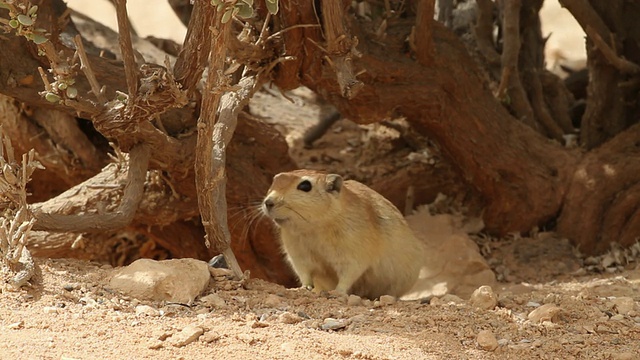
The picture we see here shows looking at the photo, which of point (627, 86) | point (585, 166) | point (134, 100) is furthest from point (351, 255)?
point (627, 86)

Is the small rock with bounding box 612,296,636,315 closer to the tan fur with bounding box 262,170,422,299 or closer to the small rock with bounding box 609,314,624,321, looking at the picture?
the small rock with bounding box 609,314,624,321

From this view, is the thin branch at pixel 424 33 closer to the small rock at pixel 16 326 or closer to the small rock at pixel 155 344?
the small rock at pixel 155 344

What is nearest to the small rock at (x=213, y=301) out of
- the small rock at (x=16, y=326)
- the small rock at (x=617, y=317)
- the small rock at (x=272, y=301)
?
the small rock at (x=272, y=301)

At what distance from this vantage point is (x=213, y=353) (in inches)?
137

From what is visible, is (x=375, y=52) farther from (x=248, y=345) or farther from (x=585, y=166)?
(x=248, y=345)

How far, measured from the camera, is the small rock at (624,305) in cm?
446

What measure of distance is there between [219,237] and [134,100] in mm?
896

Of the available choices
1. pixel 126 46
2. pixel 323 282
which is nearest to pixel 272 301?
pixel 126 46

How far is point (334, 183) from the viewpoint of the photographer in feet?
18.7

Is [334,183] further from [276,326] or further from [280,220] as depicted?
[276,326]

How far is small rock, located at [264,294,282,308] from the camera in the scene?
4309 millimetres

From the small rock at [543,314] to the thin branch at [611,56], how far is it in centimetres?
309

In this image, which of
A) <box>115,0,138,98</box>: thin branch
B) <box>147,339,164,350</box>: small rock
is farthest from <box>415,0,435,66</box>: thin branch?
<box>147,339,164,350</box>: small rock

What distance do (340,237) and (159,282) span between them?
1788 mm
